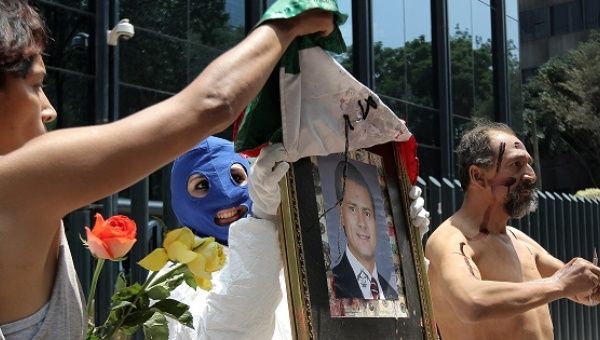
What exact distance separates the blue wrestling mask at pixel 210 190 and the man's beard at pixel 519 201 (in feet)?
3.54

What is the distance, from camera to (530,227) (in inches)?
295

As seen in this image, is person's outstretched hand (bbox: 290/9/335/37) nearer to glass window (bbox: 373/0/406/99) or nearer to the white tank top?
the white tank top

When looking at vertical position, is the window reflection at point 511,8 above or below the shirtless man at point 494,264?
above

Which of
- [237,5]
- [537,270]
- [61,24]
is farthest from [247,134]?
[237,5]

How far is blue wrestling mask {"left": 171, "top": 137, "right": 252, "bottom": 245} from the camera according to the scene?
3078mm

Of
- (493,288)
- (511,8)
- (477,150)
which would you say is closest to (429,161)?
(511,8)

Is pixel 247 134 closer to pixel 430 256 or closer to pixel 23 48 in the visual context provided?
pixel 23 48

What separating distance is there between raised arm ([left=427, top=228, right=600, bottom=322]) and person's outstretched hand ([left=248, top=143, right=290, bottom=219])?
1.24 metres

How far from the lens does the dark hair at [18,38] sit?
53.9 inches

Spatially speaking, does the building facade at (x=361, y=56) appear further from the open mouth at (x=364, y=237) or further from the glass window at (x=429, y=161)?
the open mouth at (x=364, y=237)

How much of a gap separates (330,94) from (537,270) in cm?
183

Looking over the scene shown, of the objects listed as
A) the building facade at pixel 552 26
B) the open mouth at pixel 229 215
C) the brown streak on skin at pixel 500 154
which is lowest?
the open mouth at pixel 229 215

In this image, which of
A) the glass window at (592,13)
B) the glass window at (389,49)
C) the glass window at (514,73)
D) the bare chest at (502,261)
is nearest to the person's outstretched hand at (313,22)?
the bare chest at (502,261)

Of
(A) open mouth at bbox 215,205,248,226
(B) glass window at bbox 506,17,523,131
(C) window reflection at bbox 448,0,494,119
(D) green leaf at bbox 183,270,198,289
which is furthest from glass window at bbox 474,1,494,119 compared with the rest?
(D) green leaf at bbox 183,270,198,289
